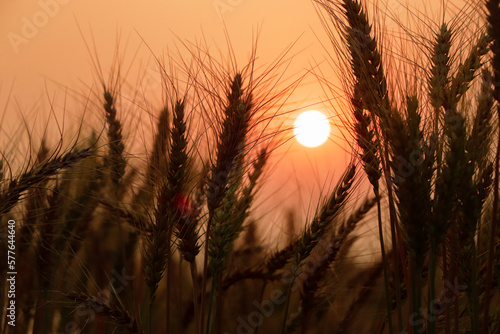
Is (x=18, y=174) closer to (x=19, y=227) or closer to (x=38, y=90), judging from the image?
(x=19, y=227)

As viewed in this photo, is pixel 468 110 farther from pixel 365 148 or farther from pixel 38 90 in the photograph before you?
pixel 38 90

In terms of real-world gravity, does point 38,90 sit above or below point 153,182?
above

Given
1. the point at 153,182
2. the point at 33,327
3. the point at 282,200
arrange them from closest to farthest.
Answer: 1. the point at 153,182
2. the point at 33,327
3. the point at 282,200

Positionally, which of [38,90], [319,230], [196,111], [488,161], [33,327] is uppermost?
[38,90]

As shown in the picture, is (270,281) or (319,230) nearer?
(319,230)

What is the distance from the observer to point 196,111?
854 mm

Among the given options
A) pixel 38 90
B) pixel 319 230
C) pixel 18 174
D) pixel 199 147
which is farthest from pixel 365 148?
pixel 38 90

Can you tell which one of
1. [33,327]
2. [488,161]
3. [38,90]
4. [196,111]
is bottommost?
[33,327]

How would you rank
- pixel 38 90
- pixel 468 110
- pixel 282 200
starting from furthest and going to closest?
pixel 38 90 → pixel 282 200 → pixel 468 110

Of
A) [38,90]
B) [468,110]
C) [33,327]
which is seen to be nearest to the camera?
[468,110]

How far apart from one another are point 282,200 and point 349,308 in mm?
298

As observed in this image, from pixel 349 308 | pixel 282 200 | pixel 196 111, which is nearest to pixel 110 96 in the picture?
pixel 196 111

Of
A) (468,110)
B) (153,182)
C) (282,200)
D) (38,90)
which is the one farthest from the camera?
(38,90)

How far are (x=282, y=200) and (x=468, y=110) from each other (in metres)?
0.50
